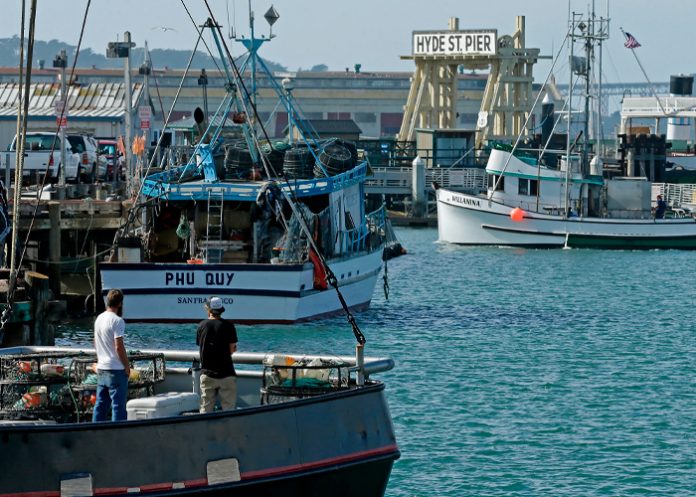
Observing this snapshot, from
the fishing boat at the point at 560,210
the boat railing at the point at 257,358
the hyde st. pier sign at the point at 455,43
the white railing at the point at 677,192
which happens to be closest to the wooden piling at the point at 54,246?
the boat railing at the point at 257,358

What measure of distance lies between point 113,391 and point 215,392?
3.27ft

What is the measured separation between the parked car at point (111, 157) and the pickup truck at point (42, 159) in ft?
8.16

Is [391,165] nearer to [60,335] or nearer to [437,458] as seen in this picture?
[60,335]

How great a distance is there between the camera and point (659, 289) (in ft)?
150

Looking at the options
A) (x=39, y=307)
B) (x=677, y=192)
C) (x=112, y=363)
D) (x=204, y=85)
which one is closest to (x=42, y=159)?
(x=204, y=85)

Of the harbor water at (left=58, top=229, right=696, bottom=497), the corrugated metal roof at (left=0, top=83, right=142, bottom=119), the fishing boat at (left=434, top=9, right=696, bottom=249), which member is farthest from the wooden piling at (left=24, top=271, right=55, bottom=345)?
the corrugated metal roof at (left=0, top=83, right=142, bottom=119)

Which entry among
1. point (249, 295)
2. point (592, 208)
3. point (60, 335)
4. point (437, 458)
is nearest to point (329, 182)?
point (249, 295)

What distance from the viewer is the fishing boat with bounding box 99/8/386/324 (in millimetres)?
31562

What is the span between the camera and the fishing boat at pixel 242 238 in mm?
31562

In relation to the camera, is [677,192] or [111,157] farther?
[677,192]

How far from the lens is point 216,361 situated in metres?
15.0

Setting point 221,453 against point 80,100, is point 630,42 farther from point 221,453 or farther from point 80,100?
point 221,453

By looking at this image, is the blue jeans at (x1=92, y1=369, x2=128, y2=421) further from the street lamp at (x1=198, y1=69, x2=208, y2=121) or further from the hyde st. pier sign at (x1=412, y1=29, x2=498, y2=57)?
the hyde st. pier sign at (x1=412, y1=29, x2=498, y2=57)

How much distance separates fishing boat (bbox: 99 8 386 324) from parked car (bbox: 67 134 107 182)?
42.7 feet
